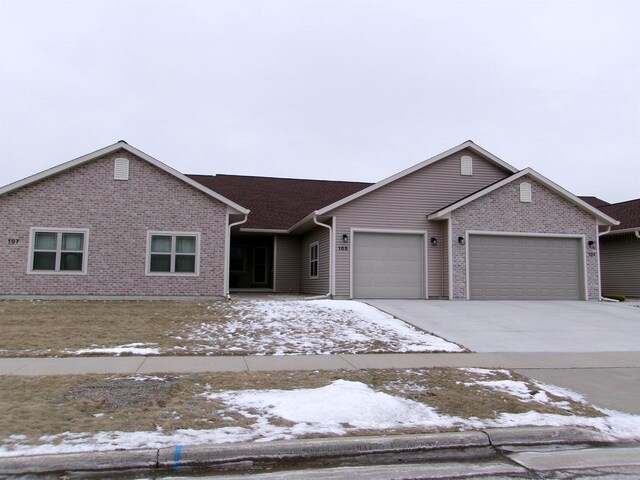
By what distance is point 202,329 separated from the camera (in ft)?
37.4

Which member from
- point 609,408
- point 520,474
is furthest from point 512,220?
point 520,474

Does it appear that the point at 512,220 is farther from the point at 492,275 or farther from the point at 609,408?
the point at 609,408

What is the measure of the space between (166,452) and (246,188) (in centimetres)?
2236

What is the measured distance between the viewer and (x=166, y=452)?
4.53 m

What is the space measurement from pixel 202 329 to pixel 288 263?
11.7 m

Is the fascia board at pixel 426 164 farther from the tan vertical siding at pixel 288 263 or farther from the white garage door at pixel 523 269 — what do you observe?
the tan vertical siding at pixel 288 263

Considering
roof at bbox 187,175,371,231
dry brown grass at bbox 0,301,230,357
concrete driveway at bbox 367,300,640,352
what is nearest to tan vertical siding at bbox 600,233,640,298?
concrete driveway at bbox 367,300,640,352

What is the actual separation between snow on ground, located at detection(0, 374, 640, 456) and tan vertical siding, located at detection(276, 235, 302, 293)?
1620cm

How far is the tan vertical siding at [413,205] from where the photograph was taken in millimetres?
18016

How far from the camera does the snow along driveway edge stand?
4.38m

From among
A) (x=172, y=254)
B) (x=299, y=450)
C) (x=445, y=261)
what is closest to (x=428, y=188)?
(x=445, y=261)

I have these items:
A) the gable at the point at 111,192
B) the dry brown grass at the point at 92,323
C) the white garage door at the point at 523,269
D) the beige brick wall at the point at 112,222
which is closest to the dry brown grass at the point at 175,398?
the dry brown grass at the point at 92,323

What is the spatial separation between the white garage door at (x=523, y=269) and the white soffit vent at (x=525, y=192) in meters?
1.35

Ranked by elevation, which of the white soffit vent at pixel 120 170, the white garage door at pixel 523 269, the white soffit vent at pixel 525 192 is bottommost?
the white garage door at pixel 523 269
